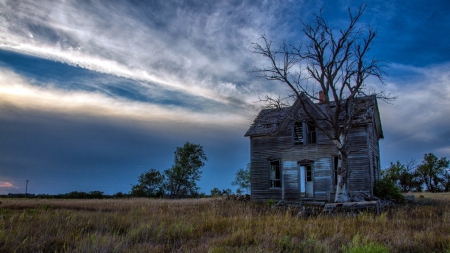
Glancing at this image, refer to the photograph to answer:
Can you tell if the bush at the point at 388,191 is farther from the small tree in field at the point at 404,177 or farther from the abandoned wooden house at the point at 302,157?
the small tree in field at the point at 404,177

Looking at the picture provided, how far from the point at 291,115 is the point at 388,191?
25.6 feet

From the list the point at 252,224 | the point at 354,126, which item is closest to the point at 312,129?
the point at 354,126

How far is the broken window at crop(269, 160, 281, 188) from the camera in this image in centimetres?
2280

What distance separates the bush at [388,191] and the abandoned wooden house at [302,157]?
0.54 m

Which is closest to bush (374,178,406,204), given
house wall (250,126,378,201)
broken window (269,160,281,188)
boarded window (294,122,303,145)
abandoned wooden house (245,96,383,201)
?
abandoned wooden house (245,96,383,201)

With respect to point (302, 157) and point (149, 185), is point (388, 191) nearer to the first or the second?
point (302, 157)

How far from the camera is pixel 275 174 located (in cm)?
2309

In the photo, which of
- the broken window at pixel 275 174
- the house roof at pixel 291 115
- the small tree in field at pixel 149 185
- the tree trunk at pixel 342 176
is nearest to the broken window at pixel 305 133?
the house roof at pixel 291 115

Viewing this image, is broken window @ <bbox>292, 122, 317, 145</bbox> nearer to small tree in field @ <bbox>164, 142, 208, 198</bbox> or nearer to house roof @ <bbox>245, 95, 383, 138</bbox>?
house roof @ <bbox>245, 95, 383, 138</bbox>

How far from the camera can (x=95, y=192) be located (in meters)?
37.8

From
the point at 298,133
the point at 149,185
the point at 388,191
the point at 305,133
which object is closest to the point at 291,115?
the point at 305,133

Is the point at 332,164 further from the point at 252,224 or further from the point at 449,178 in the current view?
the point at 449,178

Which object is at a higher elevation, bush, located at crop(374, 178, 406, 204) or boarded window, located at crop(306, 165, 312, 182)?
boarded window, located at crop(306, 165, 312, 182)

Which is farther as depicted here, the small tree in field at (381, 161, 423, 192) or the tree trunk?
the small tree in field at (381, 161, 423, 192)
